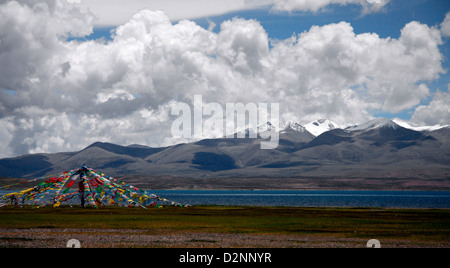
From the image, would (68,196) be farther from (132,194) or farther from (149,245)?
(149,245)

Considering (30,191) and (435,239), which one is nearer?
(435,239)

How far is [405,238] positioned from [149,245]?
83.8ft

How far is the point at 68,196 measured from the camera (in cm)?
12256

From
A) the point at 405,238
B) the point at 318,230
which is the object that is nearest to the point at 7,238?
the point at 318,230

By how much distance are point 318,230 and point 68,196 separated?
86117mm

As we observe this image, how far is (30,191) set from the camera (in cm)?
10612
